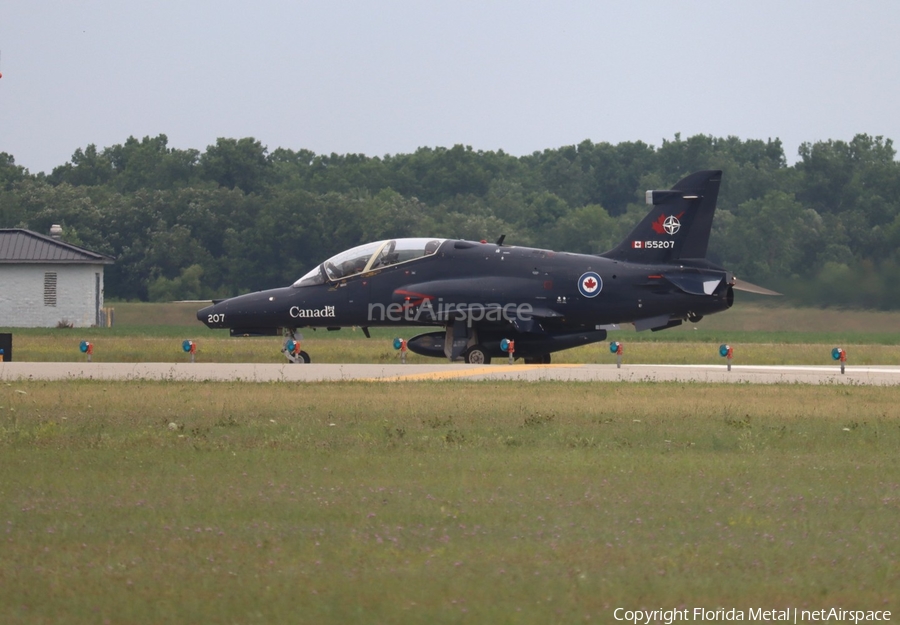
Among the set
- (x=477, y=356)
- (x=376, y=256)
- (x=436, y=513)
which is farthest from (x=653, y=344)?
(x=436, y=513)

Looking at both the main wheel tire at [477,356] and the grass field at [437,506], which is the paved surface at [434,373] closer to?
the main wheel tire at [477,356]

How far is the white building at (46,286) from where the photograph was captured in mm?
49438

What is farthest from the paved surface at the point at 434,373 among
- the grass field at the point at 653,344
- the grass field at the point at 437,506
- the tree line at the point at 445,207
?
the tree line at the point at 445,207

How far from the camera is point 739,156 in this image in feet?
303

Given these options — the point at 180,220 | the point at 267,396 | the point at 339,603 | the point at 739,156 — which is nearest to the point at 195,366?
the point at 267,396

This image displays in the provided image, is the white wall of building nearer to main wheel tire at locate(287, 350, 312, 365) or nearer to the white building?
the white building

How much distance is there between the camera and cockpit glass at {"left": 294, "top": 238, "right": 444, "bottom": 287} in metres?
27.2

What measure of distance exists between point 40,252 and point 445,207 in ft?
114

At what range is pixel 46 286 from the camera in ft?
163

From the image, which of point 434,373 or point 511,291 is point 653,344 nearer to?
point 511,291

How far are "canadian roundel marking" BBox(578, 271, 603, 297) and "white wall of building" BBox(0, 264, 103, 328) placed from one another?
29.2m

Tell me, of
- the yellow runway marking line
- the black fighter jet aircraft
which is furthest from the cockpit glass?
the yellow runway marking line

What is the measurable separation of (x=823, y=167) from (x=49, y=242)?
40611mm

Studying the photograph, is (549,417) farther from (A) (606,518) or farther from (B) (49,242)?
(B) (49,242)
